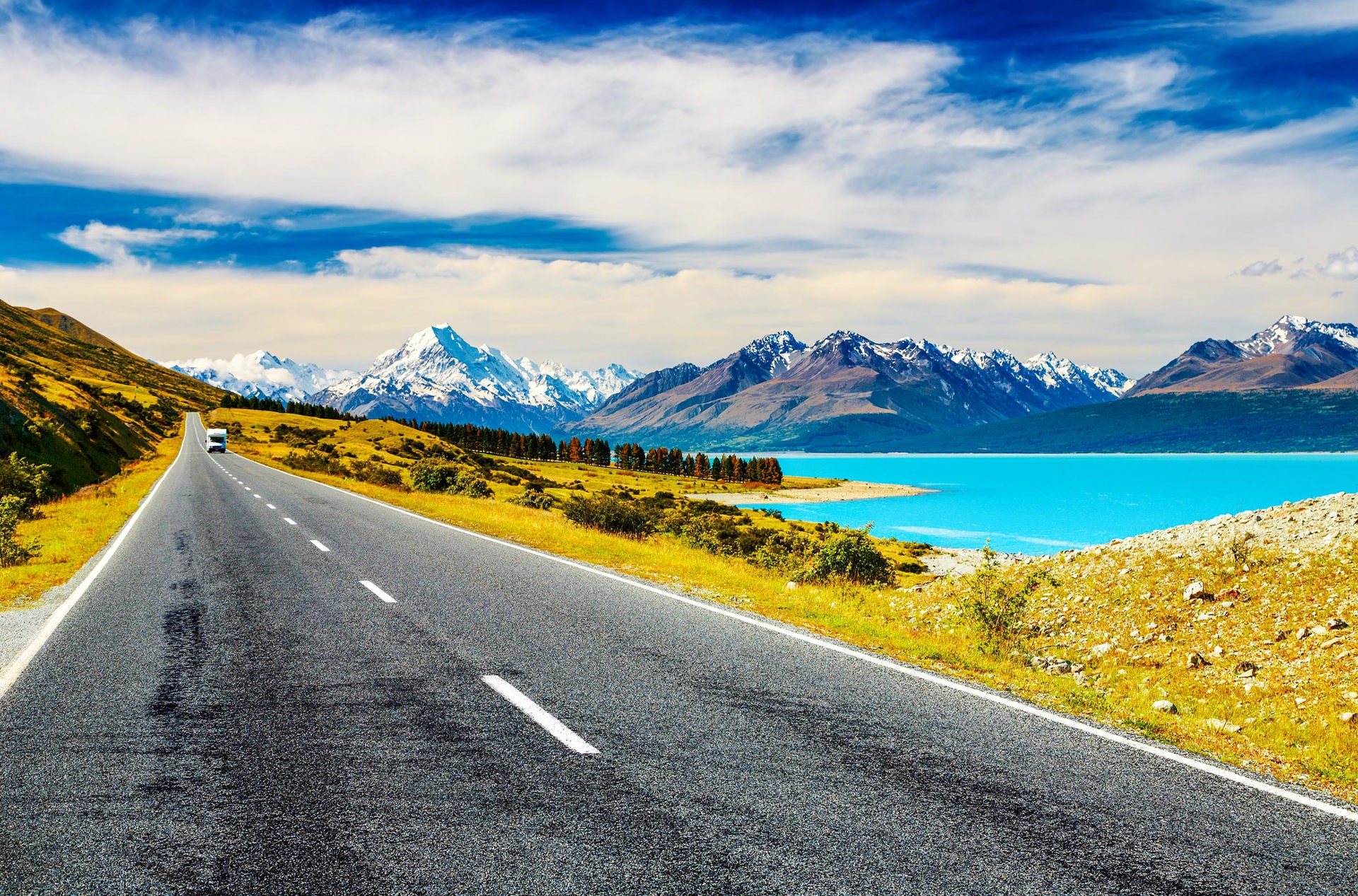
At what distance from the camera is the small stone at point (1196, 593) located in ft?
43.2

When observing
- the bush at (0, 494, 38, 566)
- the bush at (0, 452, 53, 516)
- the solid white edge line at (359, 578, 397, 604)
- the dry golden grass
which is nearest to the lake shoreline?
the dry golden grass

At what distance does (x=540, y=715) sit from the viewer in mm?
6488

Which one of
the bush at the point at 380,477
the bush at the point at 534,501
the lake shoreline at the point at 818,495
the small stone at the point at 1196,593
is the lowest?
the lake shoreline at the point at 818,495

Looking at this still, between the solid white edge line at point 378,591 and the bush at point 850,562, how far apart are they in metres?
10.9

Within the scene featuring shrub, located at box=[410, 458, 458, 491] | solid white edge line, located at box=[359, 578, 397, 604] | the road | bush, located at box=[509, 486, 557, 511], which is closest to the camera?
the road

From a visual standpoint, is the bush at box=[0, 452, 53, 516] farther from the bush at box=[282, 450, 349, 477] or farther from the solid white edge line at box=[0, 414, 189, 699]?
the bush at box=[282, 450, 349, 477]

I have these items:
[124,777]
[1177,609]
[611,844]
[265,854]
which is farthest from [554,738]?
[1177,609]

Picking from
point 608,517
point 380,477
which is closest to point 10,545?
point 608,517

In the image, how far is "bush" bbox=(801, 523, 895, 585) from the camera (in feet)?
66.9

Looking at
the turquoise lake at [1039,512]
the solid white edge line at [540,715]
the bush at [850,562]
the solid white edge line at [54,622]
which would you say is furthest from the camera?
the turquoise lake at [1039,512]

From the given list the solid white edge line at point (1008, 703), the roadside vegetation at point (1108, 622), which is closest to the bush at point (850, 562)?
the roadside vegetation at point (1108, 622)

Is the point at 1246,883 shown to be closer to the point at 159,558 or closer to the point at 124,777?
the point at 124,777

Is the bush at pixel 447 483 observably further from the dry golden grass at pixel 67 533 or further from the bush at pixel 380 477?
the dry golden grass at pixel 67 533

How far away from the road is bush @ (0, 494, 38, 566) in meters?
8.67
